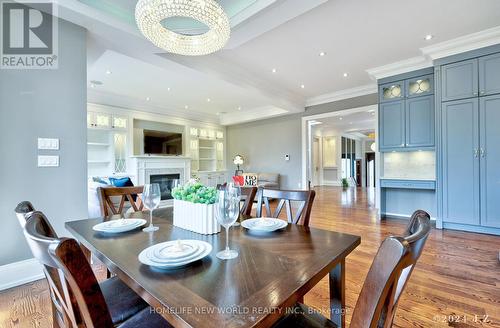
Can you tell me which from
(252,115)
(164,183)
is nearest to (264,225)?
(164,183)

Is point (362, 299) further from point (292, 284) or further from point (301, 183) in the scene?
point (301, 183)

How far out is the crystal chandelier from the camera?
5.05ft

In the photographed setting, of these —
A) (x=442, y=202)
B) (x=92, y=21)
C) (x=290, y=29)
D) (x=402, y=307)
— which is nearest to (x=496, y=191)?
(x=442, y=202)

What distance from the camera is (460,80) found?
11.1ft

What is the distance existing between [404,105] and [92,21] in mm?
4659

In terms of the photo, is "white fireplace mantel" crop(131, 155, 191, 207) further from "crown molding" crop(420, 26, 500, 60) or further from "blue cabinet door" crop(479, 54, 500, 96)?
"blue cabinet door" crop(479, 54, 500, 96)

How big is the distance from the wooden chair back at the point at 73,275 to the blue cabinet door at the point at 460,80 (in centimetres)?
466

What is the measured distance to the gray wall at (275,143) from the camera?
6168mm

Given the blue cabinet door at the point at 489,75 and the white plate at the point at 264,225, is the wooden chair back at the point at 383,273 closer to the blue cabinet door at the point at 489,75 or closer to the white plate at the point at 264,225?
the white plate at the point at 264,225

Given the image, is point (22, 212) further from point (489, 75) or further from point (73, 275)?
point (489, 75)

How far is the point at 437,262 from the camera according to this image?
237 centimetres

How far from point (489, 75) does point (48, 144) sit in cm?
545

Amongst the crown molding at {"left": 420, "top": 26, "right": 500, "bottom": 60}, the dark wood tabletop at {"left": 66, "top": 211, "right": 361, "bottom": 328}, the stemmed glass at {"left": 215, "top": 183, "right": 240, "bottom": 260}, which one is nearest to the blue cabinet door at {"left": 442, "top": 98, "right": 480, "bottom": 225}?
the crown molding at {"left": 420, "top": 26, "right": 500, "bottom": 60}

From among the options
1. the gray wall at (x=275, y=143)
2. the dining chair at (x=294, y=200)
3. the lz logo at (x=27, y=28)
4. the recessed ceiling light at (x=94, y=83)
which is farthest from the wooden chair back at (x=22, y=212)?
the gray wall at (x=275, y=143)
